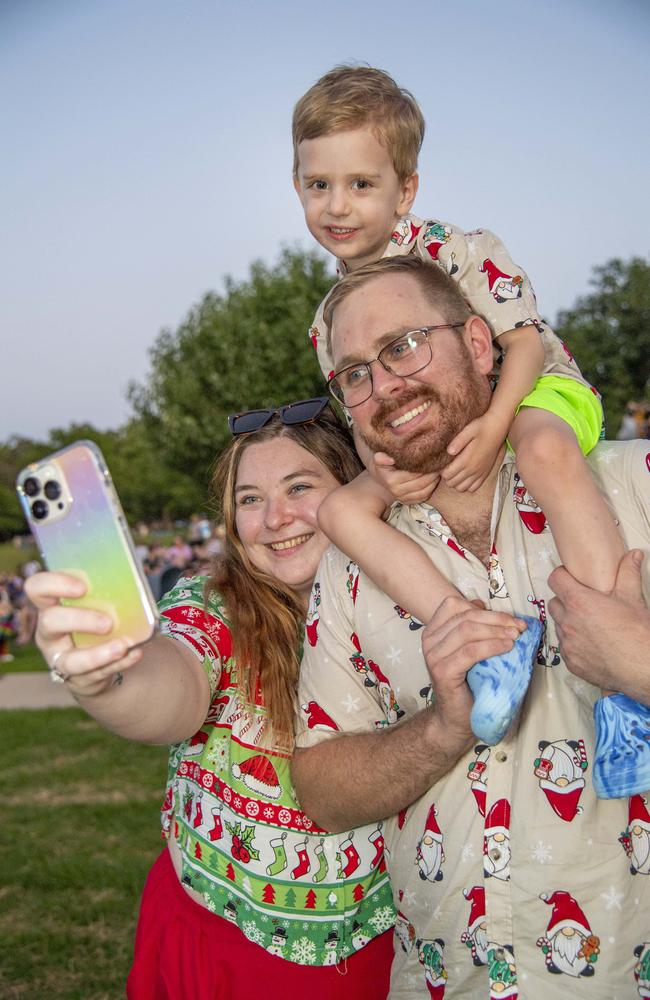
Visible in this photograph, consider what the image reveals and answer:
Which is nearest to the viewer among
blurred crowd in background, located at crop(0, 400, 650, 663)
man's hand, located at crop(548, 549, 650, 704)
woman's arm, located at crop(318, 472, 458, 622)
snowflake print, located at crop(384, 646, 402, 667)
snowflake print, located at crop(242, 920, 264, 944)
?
man's hand, located at crop(548, 549, 650, 704)

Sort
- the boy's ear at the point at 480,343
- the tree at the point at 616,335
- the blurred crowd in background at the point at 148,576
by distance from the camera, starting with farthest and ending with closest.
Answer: the tree at the point at 616,335
the blurred crowd in background at the point at 148,576
the boy's ear at the point at 480,343

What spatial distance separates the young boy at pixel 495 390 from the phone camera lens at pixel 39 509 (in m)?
0.96

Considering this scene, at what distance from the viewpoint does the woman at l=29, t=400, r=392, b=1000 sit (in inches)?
96.3

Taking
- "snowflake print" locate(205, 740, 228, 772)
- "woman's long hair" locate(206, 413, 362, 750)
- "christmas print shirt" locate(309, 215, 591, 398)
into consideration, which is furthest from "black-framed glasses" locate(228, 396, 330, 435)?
"snowflake print" locate(205, 740, 228, 772)

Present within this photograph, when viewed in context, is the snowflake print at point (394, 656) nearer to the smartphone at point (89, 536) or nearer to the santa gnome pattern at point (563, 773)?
the santa gnome pattern at point (563, 773)

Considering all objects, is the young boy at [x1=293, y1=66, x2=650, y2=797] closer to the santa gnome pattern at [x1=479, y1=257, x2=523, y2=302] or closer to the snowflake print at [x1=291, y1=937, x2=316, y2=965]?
the santa gnome pattern at [x1=479, y1=257, x2=523, y2=302]

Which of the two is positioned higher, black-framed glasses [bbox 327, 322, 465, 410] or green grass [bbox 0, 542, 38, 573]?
black-framed glasses [bbox 327, 322, 465, 410]

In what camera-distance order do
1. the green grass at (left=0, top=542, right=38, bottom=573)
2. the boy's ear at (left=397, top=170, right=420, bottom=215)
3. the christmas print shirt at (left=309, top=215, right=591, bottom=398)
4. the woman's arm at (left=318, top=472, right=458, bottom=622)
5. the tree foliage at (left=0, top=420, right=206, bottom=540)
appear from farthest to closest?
the tree foliage at (left=0, top=420, right=206, bottom=540) → the green grass at (left=0, top=542, right=38, bottom=573) → the boy's ear at (left=397, top=170, right=420, bottom=215) → the christmas print shirt at (left=309, top=215, right=591, bottom=398) → the woman's arm at (left=318, top=472, right=458, bottom=622)

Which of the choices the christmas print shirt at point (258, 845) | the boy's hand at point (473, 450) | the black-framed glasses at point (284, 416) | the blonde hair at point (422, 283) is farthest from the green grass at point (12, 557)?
the boy's hand at point (473, 450)

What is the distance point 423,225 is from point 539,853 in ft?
6.75

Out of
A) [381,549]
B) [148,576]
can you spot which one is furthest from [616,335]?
[381,549]

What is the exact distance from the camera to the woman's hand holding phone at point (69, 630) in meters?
1.64

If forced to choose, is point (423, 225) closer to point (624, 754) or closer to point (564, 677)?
point (564, 677)

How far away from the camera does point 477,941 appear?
2.03 m
